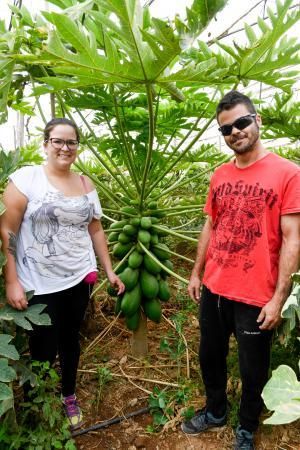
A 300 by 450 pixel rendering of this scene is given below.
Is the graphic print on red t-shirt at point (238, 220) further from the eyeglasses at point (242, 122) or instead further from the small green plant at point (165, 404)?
the small green plant at point (165, 404)

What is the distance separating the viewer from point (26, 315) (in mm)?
1562

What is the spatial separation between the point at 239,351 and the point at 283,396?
3.07 feet

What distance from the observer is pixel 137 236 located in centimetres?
233

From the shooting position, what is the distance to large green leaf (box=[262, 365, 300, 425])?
0.67m

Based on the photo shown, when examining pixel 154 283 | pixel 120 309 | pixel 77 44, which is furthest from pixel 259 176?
pixel 120 309

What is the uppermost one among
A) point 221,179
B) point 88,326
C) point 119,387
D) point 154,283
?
point 221,179

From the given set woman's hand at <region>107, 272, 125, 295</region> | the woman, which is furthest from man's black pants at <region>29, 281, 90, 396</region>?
woman's hand at <region>107, 272, 125, 295</region>

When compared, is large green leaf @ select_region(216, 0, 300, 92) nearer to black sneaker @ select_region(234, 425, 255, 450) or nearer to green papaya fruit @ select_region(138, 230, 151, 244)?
green papaya fruit @ select_region(138, 230, 151, 244)

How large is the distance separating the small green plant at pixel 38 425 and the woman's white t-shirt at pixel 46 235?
34 centimetres

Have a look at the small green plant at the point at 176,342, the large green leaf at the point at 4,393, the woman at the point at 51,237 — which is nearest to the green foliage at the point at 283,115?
the woman at the point at 51,237

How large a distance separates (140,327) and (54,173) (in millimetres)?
1126

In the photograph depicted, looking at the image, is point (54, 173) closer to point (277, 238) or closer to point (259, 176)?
point (259, 176)

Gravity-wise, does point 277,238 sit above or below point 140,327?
above

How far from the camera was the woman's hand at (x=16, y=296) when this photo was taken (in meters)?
1.59
